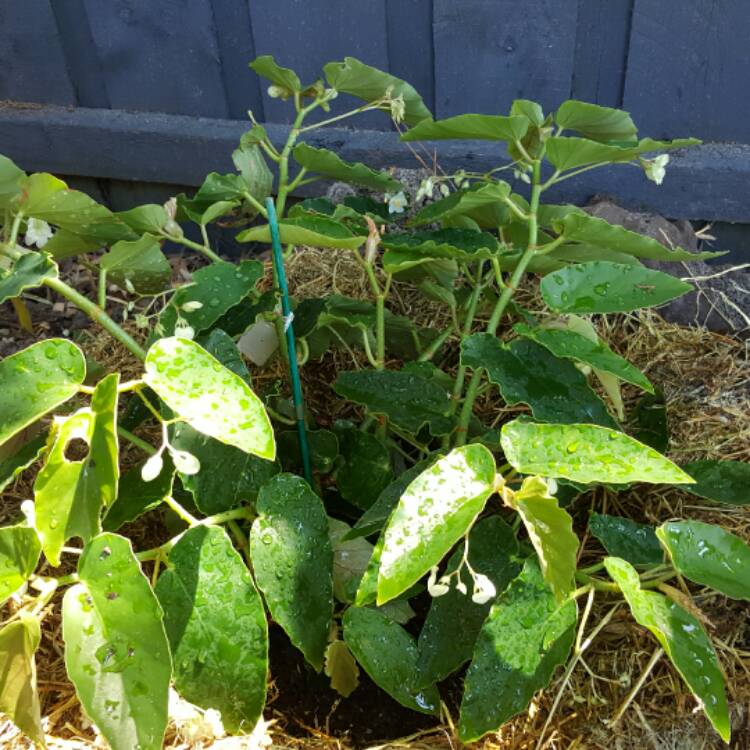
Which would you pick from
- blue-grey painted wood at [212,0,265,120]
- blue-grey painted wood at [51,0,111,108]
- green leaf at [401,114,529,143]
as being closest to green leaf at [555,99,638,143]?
green leaf at [401,114,529,143]

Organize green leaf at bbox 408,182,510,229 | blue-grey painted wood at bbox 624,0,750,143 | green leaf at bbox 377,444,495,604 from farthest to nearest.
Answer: blue-grey painted wood at bbox 624,0,750,143
green leaf at bbox 408,182,510,229
green leaf at bbox 377,444,495,604

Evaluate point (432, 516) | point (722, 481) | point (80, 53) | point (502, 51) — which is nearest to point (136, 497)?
point (432, 516)

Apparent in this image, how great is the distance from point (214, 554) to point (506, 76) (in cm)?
→ 136

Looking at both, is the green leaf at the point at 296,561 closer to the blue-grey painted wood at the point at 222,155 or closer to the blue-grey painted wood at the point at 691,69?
the blue-grey painted wood at the point at 222,155

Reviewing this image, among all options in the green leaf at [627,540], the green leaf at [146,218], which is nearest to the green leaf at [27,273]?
the green leaf at [146,218]

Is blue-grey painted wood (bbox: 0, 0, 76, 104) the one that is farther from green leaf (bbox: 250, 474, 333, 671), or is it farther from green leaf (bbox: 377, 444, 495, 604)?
green leaf (bbox: 377, 444, 495, 604)

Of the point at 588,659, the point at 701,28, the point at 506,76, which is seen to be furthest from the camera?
the point at 506,76

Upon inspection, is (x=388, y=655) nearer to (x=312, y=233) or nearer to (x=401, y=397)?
(x=401, y=397)

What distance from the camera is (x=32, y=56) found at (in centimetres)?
218

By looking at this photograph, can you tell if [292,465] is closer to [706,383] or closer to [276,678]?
[276,678]

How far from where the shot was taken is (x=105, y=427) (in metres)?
0.69

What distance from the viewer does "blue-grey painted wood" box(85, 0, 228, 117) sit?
199cm

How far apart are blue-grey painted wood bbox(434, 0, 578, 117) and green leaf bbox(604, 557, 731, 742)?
133 cm

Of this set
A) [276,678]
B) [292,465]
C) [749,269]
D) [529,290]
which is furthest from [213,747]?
[749,269]
